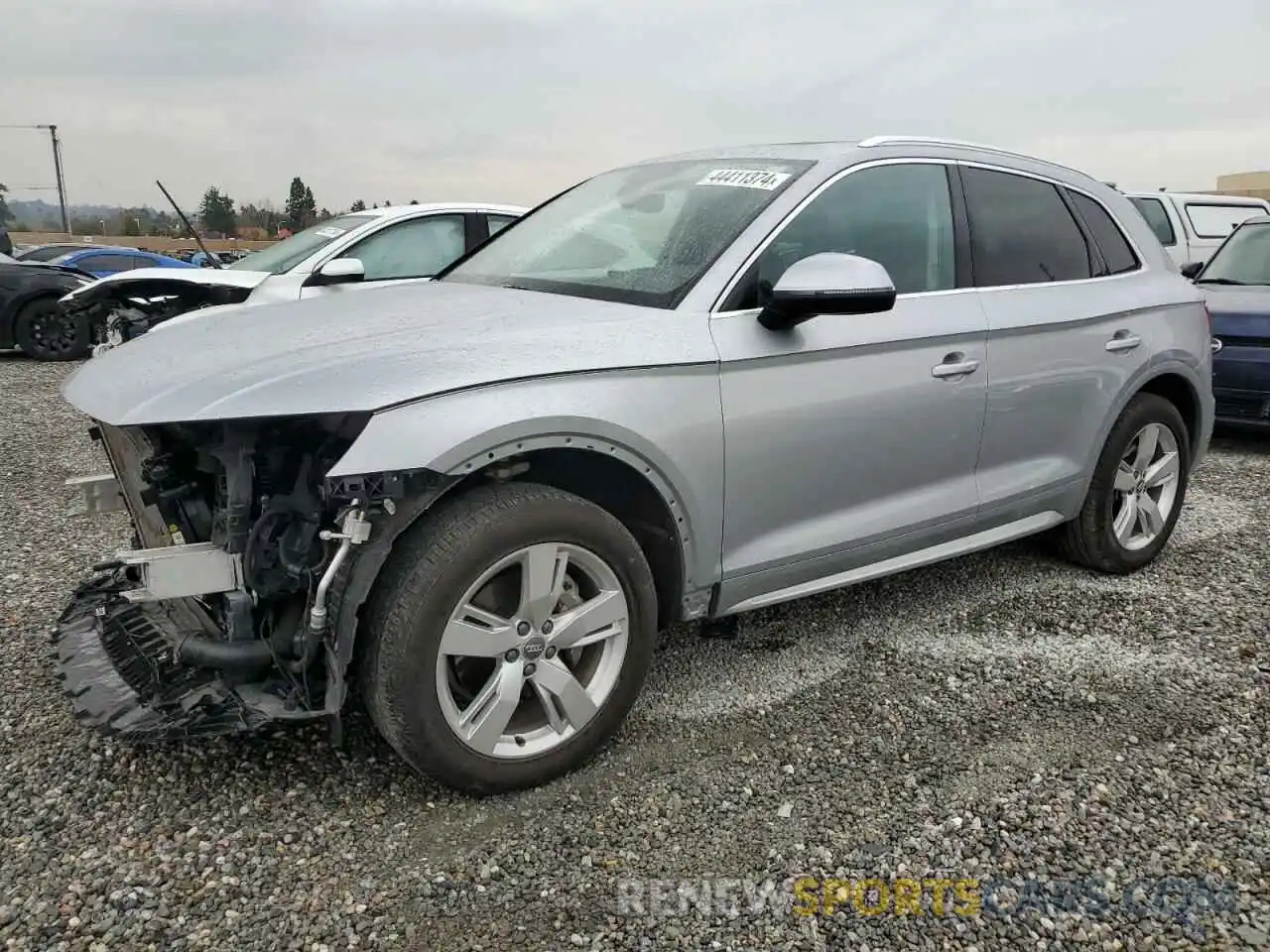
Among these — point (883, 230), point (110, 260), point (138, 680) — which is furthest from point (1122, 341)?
point (110, 260)

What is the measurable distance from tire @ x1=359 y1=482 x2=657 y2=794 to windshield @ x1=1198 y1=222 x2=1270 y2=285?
6.71 m

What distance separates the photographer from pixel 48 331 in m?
10.5

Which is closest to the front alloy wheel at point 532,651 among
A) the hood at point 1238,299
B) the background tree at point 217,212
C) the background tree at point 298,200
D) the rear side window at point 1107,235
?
the rear side window at point 1107,235

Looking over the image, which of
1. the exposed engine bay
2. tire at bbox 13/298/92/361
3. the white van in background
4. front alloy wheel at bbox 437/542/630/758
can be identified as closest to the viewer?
front alloy wheel at bbox 437/542/630/758

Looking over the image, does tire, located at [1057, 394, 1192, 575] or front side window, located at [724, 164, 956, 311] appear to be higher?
front side window, located at [724, 164, 956, 311]

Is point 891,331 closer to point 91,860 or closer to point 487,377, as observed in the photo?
point 487,377

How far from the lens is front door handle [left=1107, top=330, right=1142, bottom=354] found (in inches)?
150

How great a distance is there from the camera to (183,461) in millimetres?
2566

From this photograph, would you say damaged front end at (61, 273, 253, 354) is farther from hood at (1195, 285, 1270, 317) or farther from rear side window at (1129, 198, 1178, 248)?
rear side window at (1129, 198, 1178, 248)

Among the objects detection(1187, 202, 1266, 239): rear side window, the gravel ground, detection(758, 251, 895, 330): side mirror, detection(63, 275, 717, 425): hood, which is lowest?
the gravel ground

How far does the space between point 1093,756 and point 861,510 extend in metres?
0.97

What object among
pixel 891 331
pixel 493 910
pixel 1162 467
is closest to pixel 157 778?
pixel 493 910

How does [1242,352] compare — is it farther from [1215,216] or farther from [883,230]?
[1215,216]

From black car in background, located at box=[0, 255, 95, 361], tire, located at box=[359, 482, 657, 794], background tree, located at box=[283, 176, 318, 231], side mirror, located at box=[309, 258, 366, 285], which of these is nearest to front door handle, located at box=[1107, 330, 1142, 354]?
tire, located at box=[359, 482, 657, 794]
